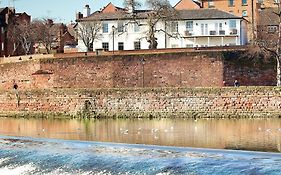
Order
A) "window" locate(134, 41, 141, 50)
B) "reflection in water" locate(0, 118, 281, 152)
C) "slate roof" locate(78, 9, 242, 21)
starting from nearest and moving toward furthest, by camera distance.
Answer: "reflection in water" locate(0, 118, 281, 152) → "slate roof" locate(78, 9, 242, 21) → "window" locate(134, 41, 141, 50)

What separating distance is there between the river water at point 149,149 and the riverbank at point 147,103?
2048 millimetres

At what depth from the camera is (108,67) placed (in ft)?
164

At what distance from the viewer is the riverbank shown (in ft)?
125

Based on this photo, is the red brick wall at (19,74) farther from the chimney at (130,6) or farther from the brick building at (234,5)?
the brick building at (234,5)

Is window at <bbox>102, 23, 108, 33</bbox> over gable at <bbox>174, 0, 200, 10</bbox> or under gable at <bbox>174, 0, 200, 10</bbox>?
under

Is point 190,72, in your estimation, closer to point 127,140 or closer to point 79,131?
Answer: point 79,131

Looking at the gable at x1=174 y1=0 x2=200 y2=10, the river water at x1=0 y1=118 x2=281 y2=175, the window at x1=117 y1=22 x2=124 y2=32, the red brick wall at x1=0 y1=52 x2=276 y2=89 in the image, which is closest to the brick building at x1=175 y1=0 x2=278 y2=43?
the gable at x1=174 y1=0 x2=200 y2=10

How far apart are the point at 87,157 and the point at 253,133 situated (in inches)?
421

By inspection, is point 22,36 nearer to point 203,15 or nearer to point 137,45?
point 137,45

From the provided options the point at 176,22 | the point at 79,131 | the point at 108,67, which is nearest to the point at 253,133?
the point at 79,131

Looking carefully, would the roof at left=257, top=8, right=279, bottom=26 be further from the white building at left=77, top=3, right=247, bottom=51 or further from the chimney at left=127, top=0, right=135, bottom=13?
the chimney at left=127, top=0, right=135, bottom=13

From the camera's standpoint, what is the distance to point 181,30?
195 feet

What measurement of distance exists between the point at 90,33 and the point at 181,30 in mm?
8106

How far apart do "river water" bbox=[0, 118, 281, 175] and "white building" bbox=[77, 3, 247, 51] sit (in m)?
23.4
